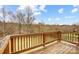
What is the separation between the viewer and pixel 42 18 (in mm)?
1964

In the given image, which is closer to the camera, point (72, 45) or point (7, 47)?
point (7, 47)

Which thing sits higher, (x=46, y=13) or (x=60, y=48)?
(x=46, y=13)

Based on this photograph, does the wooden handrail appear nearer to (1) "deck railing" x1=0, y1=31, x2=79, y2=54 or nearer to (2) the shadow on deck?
(1) "deck railing" x1=0, y1=31, x2=79, y2=54

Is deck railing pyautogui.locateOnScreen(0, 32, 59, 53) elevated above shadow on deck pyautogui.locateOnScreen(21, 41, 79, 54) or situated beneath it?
elevated above

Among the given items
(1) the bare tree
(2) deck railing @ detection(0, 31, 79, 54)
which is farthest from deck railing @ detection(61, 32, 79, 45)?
(1) the bare tree

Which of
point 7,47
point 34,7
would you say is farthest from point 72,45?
point 7,47

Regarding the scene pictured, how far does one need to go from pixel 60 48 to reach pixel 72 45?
160 millimetres

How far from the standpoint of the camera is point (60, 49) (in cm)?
201

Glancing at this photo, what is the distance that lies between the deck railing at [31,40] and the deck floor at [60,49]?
0.18 feet

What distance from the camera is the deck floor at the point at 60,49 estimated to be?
1.98 metres

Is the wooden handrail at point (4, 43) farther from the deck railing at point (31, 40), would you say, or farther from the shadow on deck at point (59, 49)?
the shadow on deck at point (59, 49)

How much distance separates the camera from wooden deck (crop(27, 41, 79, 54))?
198 centimetres
